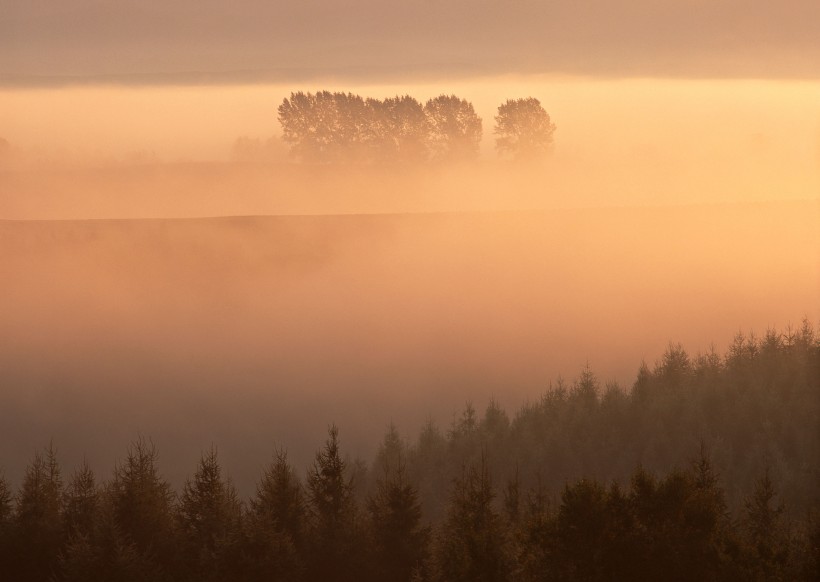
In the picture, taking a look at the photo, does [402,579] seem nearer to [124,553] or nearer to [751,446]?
[124,553]

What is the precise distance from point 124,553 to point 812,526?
35341 millimetres

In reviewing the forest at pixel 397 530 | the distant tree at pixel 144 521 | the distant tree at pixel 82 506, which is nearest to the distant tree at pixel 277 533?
the forest at pixel 397 530

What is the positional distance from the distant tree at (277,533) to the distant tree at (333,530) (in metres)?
0.91

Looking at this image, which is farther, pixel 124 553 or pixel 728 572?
pixel 124 553

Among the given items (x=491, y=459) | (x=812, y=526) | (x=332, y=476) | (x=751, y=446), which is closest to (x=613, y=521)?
(x=812, y=526)

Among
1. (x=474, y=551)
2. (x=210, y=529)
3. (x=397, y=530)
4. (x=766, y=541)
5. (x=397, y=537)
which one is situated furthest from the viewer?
(x=397, y=530)

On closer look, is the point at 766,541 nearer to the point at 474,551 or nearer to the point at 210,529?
the point at 474,551

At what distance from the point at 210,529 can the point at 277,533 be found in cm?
471

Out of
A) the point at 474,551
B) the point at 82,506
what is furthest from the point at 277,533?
the point at 82,506

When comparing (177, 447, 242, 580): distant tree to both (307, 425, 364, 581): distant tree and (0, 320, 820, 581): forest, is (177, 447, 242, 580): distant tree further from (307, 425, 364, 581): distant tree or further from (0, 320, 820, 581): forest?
(307, 425, 364, 581): distant tree

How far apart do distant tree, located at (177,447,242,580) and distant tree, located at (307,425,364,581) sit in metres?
4.81

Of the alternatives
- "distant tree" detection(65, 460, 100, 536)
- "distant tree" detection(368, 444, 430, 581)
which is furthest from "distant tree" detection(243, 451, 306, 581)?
"distant tree" detection(65, 460, 100, 536)

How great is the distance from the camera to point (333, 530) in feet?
218

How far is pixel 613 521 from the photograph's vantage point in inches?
2008
